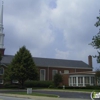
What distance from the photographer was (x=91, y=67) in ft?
269

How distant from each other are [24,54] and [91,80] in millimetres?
19395

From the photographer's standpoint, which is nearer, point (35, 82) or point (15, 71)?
point (15, 71)

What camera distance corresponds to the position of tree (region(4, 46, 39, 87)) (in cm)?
5862

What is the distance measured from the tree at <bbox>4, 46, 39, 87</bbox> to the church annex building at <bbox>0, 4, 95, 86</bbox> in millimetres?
9062

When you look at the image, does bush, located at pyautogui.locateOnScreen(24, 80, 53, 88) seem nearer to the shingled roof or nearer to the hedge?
the hedge

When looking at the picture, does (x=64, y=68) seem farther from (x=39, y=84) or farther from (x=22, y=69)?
(x=22, y=69)

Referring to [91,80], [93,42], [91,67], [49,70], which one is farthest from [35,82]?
[93,42]

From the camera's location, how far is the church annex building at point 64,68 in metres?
64.5

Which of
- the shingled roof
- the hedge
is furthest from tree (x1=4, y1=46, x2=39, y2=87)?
the shingled roof

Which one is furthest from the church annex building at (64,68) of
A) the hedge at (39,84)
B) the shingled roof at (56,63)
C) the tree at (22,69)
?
the tree at (22,69)

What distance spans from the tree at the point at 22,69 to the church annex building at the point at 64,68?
357 inches

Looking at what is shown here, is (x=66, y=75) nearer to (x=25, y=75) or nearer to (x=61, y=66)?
(x=61, y=66)

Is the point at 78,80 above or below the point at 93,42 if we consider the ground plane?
below

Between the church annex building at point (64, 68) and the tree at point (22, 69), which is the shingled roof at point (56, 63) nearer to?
the church annex building at point (64, 68)
